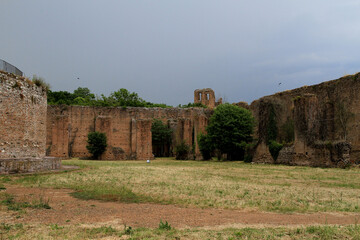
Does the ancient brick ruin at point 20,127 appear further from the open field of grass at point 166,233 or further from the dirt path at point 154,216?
the open field of grass at point 166,233

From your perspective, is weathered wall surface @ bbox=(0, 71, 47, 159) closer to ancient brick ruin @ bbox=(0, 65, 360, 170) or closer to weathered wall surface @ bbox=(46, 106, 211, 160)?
ancient brick ruin @ bbox=(0, 65, 360, 170)

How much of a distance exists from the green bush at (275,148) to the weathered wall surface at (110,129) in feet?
27.9

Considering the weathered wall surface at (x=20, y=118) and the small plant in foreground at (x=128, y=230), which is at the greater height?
the weathered wall surface at (x=20, y=118)

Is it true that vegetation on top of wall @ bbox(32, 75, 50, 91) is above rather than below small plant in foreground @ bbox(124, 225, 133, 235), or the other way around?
above

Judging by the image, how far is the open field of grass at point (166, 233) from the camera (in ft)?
13.0

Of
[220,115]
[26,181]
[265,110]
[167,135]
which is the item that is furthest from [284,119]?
[26,181]

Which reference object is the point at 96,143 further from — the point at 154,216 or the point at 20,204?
the point at 154,216

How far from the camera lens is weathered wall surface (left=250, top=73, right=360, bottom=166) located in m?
18.1

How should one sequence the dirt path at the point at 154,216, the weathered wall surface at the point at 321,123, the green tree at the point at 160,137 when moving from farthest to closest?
1. the green tree at the point at 160,137
2. the weathered wall surface at the point at 321,123
3. the dirt path at the point at 154,216

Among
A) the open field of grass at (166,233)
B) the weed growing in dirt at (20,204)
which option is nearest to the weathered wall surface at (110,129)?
the weed growing in dirt at (20,204)

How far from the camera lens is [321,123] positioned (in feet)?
69.3

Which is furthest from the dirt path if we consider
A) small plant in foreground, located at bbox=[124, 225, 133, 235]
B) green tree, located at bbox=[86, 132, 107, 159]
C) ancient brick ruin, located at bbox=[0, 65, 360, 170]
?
green tree, located at bbox=[86, 132, 107, 159]

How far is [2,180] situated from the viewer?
9453mm

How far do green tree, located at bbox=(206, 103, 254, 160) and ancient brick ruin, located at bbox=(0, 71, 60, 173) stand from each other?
14732 millimetres
